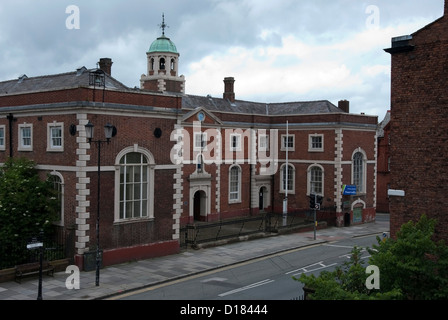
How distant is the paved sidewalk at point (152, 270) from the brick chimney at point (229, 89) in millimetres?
15977

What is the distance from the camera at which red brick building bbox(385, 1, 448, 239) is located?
617 inches

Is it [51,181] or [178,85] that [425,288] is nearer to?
[51,181]

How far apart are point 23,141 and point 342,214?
25209 millimetres

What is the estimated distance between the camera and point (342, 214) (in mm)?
39625

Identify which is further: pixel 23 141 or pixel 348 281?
pixel 23 141

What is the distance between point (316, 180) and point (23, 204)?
2530 cm

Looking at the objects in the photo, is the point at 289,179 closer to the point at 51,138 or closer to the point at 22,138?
the point at 51,138

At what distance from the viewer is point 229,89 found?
148 ft

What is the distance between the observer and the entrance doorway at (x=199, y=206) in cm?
3806

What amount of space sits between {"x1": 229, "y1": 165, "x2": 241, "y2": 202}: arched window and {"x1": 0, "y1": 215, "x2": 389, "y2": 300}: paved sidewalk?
25.3 ft

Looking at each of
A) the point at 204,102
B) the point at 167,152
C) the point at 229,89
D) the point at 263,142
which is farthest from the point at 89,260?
the point at 229,89

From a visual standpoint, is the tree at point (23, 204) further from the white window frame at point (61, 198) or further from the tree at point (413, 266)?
the tree at point (413, 266)
